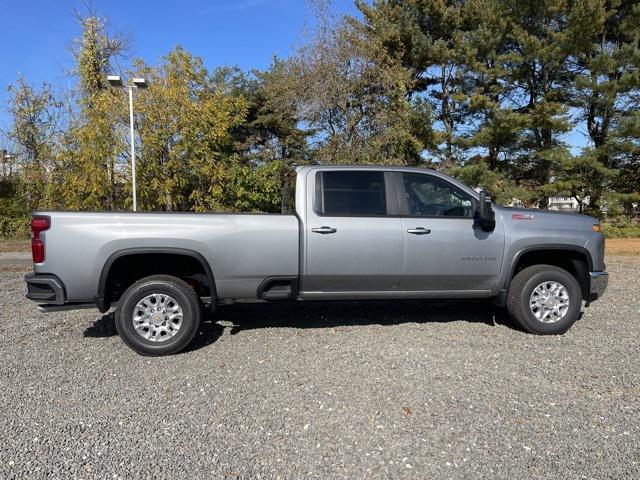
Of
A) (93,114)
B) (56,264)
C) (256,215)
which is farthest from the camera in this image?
(93,114)

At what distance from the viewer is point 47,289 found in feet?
15.8

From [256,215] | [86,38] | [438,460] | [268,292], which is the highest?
[86,38]

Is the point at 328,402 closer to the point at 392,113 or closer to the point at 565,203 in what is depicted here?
the point at 392,113

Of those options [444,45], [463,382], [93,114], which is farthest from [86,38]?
[463,382]

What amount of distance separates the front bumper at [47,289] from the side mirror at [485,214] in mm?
4205

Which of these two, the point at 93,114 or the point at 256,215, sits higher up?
the point at 93,114

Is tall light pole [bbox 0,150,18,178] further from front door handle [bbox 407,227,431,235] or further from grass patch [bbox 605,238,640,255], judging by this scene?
grass patch [bbox 605,238,640,255]

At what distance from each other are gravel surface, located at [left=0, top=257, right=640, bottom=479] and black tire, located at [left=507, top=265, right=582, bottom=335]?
15 cm

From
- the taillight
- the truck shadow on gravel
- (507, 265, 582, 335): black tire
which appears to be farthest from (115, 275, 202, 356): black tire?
(507, 265, 582, 335): black tire

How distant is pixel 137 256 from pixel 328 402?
2.46 m

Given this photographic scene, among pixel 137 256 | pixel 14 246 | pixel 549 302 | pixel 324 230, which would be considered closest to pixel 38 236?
pixel 137 256

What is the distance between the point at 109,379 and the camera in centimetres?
441

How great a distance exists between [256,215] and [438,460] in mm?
2956

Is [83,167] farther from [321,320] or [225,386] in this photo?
[225,386]
